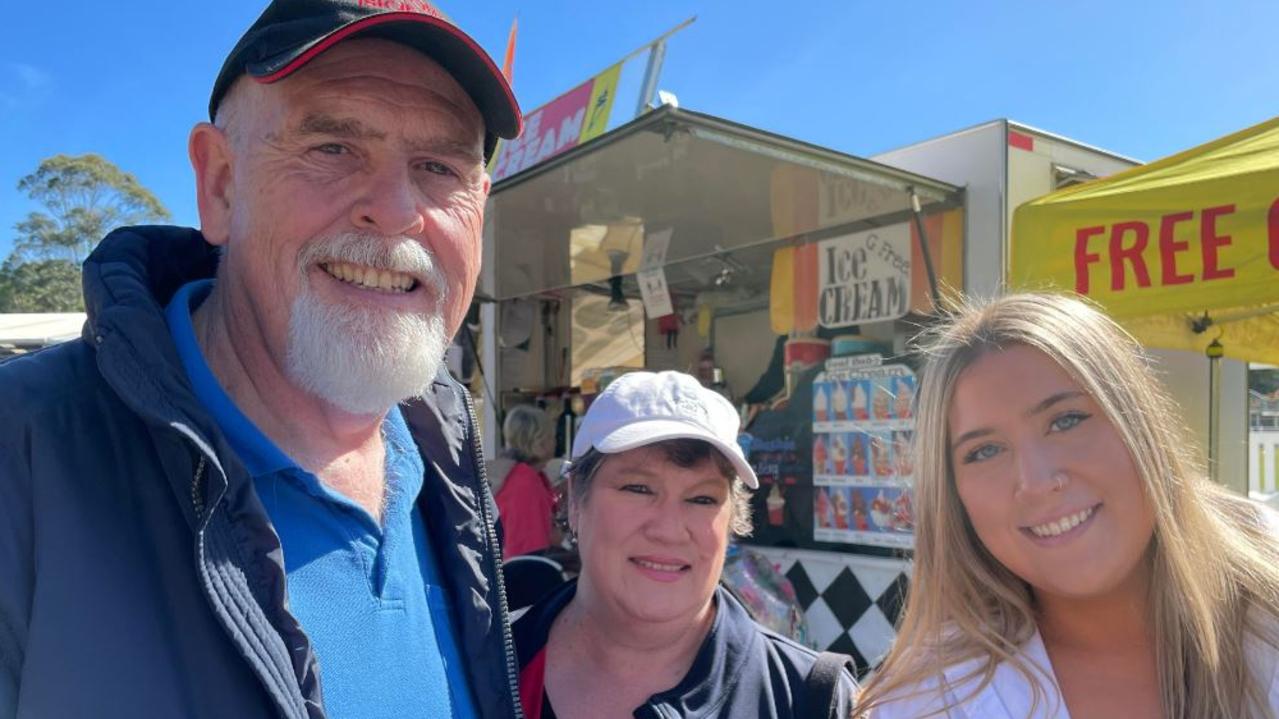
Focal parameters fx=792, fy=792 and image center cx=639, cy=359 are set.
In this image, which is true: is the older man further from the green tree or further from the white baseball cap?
the green tree

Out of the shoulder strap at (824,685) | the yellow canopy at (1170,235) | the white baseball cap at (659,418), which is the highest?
the yellow canopy at (1170,235)

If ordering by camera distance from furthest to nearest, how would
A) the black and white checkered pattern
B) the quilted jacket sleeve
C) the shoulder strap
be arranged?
the black and white checkered pattern, the shoulder strap, the quilted jacket sleeve

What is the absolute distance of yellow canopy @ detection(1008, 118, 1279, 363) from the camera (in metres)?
2.59

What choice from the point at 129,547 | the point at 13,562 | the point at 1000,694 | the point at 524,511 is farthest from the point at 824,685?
the point at 524,511

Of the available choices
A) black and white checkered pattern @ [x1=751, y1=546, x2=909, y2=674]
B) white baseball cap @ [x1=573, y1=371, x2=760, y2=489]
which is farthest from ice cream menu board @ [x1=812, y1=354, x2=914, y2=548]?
white baseball cap @ [x1=573, y1=371, x2=760, y2=489]

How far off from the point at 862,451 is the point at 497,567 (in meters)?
3.08

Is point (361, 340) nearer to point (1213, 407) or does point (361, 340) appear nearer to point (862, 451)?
point (862, 451)

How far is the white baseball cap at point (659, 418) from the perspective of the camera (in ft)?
5.37

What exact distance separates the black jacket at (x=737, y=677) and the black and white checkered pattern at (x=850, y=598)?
2440 mm

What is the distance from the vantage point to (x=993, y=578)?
1674 millimetres

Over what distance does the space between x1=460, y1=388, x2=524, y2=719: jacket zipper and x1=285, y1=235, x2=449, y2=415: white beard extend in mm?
311

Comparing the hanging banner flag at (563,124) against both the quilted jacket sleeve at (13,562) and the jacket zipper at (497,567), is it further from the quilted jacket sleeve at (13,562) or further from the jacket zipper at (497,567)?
the quilted jacket sleeve at (13,562)

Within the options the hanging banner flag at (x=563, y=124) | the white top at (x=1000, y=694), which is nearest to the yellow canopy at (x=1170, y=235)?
the white top at (x=1000, y=694)

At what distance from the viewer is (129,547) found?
3.17 ft
